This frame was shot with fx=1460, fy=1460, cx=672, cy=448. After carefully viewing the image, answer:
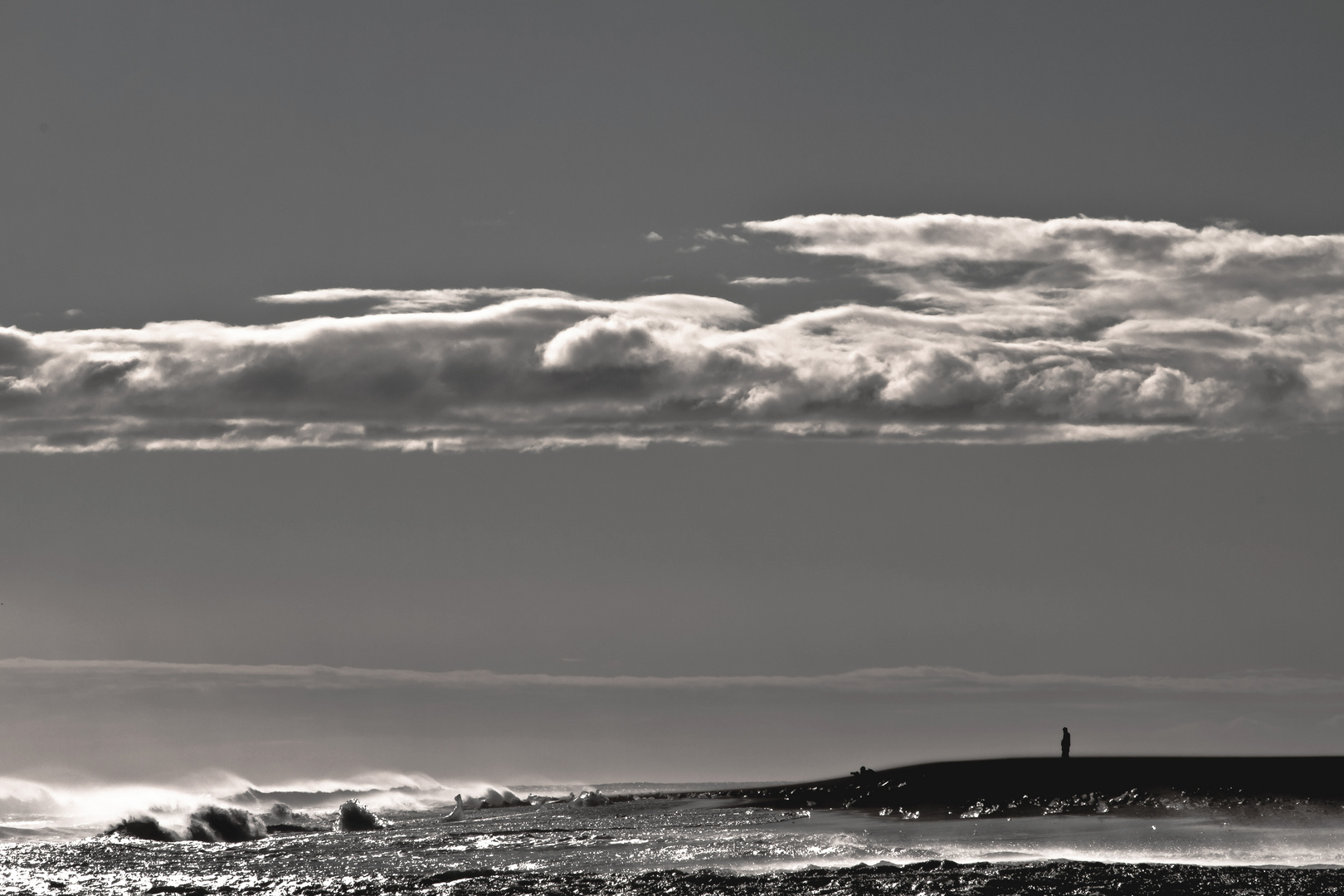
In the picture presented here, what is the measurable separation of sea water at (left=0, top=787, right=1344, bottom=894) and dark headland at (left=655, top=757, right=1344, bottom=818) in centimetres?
203

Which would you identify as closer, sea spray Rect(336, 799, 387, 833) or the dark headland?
the dark headland

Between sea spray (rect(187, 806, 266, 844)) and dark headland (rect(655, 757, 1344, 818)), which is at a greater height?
dark headland (rect(655, 757, 1344, 818))

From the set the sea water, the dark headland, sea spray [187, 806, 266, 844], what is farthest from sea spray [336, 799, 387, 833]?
the dark headland

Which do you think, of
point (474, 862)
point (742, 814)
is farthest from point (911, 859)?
point (742, 814)

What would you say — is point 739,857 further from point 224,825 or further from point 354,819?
point 224,825

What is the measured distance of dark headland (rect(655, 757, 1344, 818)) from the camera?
5722 centimetres

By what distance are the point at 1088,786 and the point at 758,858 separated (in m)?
23.6

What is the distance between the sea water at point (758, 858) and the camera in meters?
36.5

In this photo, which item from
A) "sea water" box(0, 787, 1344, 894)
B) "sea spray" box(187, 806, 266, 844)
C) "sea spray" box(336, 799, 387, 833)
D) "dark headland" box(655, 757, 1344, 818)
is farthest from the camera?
"sea spray" box(336, 799, 387, 833)

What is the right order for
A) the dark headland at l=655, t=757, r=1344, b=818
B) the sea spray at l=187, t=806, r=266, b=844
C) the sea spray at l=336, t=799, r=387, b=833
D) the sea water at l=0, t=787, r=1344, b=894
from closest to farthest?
1. the sea water at l=0, t=787, r=1344, b=894
2. the dark headland at l=655, t=757, r=1344, b=818
3. the sea spray at l=187, t=806, r=266, b=844
4. the sea spray at l=336, t=799, r=387, b=833

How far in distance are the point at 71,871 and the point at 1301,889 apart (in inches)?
1652

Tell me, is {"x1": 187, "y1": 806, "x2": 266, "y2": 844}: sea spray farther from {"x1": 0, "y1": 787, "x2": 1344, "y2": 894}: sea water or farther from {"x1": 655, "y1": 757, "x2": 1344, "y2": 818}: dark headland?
{"x1": 655, "y1": 757, "x2": 1344, "y2": 818}: dark headland

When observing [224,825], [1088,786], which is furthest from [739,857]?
[224,825]

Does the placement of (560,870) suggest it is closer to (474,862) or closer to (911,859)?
(474,862)
